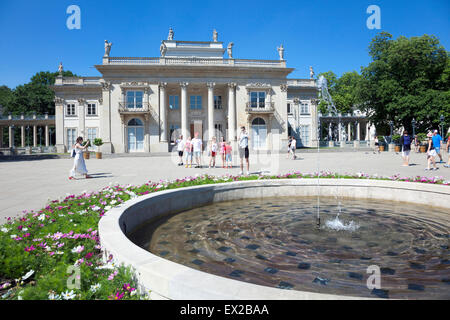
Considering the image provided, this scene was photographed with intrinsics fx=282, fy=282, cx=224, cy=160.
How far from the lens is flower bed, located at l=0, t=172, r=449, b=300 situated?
2.29 metres

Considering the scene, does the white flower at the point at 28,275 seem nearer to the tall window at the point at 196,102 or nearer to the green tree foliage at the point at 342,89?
the tall window at the point at 196,102

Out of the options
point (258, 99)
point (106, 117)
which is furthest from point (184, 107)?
point (258, 99)

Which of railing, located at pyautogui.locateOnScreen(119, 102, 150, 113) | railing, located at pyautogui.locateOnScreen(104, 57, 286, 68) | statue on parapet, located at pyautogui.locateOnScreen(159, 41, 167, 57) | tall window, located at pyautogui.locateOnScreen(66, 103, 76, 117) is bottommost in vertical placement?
railing, located at pyautogui.locateOnScreen(119, 102, 150, 113)

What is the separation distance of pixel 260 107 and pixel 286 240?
33387 mm

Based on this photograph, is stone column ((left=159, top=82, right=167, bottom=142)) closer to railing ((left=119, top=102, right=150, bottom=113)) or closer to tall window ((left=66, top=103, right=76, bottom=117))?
railing ((left=119, top=102, right=150, bottom=113))

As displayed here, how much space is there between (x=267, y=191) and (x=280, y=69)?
31.8 meters

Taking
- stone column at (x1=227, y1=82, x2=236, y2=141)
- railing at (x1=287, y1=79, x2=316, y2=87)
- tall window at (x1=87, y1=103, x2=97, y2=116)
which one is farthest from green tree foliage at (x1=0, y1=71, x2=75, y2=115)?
railing at (x1=287, y1=79, x2=316, y2=87)

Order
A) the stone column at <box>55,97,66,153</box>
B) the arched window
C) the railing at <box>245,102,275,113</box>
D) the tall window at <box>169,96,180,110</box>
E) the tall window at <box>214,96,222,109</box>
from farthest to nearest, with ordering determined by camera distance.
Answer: the stone column at <box>55,97,66,153</box>, the tall window at <box>214,96,222,109</box>, the tall window at <box>169,96,180,110</box>, the railing at <box>245,102,275,113</box>, the arched window

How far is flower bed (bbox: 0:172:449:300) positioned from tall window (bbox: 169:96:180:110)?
33489 millimetres

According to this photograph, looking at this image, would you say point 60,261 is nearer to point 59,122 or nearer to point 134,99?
point 134,99

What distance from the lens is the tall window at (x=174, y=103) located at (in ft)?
122

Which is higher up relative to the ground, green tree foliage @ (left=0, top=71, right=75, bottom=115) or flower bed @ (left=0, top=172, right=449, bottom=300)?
green tree foliage @ (left=0, top=71, right=75, bottom=115)

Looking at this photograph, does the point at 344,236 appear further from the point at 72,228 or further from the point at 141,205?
the point at 72,228

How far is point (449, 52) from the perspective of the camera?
122 feet
